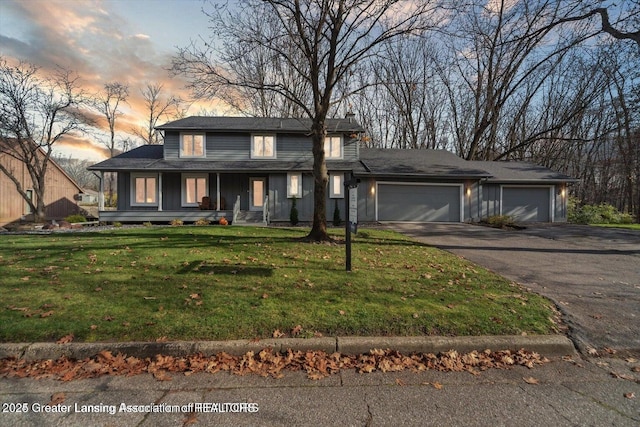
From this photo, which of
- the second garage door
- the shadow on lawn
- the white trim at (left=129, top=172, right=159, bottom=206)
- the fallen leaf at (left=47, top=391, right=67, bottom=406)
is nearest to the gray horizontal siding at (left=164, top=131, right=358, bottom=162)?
the white trim at (left=129, top=172, right=159, bottom=206)

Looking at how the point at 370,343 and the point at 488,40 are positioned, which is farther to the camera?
the point at 488,40

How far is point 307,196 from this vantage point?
18281 mm

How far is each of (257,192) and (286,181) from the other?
6.88 ft

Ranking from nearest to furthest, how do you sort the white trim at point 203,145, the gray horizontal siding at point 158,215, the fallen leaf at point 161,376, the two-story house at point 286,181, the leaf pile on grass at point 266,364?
the fallen leaf at point 161,376 < the leaf pile on grass at point 266,364 < the gray horizontal siding at point 158,215 < the two-story house at point 286,181 < the white trim at point 203,145

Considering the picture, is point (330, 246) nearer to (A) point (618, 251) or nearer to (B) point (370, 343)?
(B) point (370, 343)

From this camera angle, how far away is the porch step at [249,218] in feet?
54.8

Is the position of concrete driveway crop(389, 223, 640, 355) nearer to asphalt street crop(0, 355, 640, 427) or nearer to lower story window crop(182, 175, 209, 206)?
asphalt street crop(0, 355, 640, 427)

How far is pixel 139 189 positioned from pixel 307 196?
9.55 meters

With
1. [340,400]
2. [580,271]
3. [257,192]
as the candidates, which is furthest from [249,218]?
[340,400]

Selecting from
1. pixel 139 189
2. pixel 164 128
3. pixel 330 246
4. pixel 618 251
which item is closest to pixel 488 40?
pixel 618 251

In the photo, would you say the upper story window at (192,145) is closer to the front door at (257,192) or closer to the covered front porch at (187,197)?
the covered front porch at (187,197)

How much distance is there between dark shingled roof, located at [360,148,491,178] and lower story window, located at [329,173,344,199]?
5.65 ft

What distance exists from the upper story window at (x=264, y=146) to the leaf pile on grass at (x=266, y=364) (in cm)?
1639

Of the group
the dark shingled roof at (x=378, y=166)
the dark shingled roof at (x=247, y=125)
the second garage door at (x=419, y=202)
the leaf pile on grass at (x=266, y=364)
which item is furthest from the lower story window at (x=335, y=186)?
the leaf pile on grass at (x=266, y=364)
